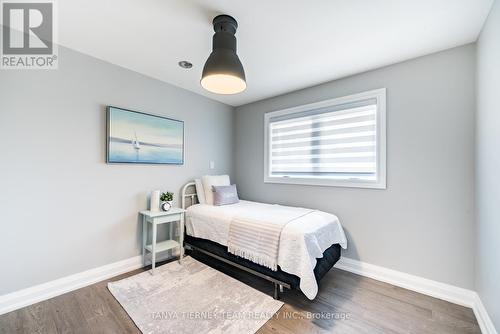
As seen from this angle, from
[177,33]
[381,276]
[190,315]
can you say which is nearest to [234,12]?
[177,33]

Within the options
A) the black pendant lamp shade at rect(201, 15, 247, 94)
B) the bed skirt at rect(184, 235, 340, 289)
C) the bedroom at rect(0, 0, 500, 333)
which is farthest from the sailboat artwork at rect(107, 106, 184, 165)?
the black pendant lamp shade at rect(201, 15, 247, 94)

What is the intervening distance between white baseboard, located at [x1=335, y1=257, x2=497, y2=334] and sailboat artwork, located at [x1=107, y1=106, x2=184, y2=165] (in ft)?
8.96

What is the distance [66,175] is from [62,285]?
1.10 metres

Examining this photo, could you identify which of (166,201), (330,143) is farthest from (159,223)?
(330,143)

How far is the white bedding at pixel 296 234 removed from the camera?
1826mm

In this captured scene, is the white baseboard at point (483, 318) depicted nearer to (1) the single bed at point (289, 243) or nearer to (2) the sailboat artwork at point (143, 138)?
(1) the single bed at point (289, 243)

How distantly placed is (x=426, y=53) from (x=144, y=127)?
3301 mm

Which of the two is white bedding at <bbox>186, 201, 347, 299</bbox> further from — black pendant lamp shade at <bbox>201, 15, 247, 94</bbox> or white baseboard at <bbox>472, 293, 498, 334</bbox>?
black pendant lamp shade at <bbox>201, 15, 247, 94</bbox>

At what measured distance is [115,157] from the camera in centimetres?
246

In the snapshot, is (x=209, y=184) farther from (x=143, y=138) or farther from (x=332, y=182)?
(x=332, y=182)

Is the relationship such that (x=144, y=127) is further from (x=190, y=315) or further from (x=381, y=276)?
(x=381, y=276)

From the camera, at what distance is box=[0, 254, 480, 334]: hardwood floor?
1651mm

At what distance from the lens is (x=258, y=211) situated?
2.63 m

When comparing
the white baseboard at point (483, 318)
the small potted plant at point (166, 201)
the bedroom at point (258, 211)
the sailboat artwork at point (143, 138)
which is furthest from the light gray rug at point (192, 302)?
the white baseboard at point (483, 318)
